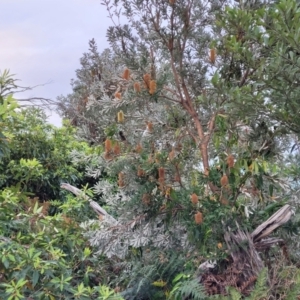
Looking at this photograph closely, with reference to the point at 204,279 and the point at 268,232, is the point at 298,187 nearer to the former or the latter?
the point at 268,232

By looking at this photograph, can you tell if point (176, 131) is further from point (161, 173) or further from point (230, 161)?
point (230, 161)

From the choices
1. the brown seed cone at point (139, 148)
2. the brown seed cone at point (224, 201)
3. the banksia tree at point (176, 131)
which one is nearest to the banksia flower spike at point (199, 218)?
the banksia tree at point (176, 131)

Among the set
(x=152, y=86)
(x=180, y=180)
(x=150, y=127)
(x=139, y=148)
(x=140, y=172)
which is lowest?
(x=180, y=180)

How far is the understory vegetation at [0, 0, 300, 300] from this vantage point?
8.40ft

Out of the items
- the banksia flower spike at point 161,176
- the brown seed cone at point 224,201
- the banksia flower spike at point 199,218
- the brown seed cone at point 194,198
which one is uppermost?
the banksia flower spike at point 161,176

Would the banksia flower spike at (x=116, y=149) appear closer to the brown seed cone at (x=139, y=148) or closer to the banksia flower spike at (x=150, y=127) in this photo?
the brown seed cone at (x=139, y=148)

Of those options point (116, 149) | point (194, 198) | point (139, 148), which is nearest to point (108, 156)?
point (116, 149)

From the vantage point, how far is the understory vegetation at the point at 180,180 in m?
2.56

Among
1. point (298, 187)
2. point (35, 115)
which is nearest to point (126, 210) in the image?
point (298, 187)

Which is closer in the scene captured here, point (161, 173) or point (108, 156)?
point (161, 173)

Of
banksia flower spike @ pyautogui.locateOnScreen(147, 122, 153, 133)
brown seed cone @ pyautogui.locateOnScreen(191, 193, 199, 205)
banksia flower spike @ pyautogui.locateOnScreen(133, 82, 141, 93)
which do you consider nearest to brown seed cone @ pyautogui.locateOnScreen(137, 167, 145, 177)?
banksia flower spike @ pyautogui.locateOnScreen(147, 122, 153, 133)

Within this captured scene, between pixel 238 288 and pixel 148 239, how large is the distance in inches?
27.3

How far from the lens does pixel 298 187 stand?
269 cm

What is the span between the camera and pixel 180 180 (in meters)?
2.93
